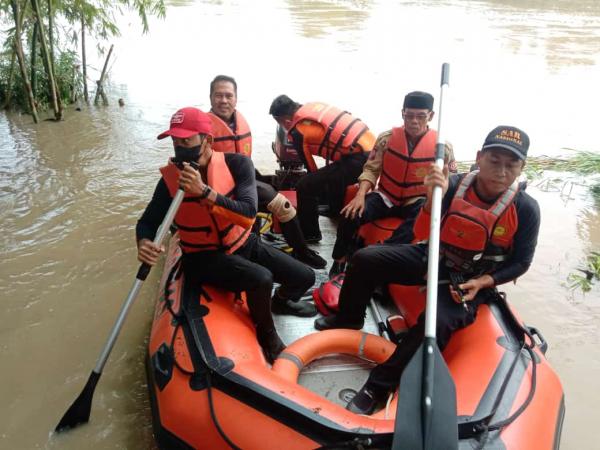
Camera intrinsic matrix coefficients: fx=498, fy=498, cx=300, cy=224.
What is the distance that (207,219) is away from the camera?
7.65 feet

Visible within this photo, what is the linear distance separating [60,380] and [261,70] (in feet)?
28.8

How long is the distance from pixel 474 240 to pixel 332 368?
2.90 feet

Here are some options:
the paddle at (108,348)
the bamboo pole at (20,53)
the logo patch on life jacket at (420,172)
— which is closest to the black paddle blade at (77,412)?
the paddle at (108,348)

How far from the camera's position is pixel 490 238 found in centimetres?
221

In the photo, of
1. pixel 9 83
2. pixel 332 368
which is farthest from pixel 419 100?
pixel 9 83

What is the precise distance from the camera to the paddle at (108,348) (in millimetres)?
2164

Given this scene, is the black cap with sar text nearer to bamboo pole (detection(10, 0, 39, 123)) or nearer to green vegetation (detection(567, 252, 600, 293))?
green vegetation (detection(567, 252, 600, 293))

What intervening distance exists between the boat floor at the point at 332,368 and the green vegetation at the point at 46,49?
5.56m

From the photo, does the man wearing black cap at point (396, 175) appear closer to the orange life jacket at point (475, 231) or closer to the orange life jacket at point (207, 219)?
the orange life jacket at point (475, 231)

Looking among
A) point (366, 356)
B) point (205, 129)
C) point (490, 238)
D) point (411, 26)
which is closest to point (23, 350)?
point (205, 129)

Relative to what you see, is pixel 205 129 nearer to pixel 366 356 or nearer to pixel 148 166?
pixel 366 356

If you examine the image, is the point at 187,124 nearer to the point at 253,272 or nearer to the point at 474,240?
the point at 253,272

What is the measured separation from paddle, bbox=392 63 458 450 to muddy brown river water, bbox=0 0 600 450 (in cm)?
134

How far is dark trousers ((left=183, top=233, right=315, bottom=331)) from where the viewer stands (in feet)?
7.63
